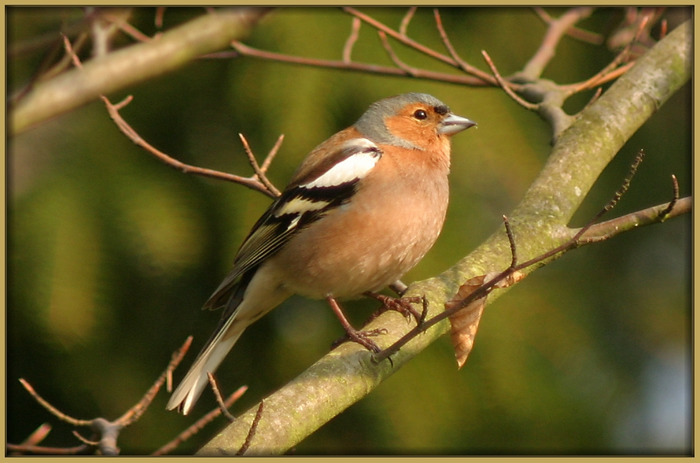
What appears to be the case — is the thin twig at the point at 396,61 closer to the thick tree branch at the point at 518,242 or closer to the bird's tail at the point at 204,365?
the thick tree branch at the point at 518,242

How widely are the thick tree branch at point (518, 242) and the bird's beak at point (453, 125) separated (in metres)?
0.56

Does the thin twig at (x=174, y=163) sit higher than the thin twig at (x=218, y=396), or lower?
higher

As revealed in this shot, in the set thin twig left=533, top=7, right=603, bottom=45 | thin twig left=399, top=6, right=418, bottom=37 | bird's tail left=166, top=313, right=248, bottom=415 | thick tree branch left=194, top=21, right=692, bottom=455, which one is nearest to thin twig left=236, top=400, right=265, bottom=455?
thick tree branch left=194, top=21, right=692, bottom=455

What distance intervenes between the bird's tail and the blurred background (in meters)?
Result: 0.49

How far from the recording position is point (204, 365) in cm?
443

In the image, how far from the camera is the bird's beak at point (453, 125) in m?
4.81

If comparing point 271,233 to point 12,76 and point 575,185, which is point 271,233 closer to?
point 575,185

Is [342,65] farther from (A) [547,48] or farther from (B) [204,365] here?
(B) [204,365]

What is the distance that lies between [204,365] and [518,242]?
5.65ft

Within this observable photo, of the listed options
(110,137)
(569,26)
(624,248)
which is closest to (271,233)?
(110,137)

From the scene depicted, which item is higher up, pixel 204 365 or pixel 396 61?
pixel 396 61

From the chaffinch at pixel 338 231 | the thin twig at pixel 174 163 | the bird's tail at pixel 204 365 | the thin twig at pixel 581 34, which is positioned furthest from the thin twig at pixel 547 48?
the bird's tail at pixel 204 365

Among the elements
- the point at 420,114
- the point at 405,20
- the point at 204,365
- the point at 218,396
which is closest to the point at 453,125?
the point at 420,114

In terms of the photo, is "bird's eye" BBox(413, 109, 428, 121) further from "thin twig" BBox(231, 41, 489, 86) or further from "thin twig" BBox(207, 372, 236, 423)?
"thin twig" BBox(207, 372, 236, 423)
